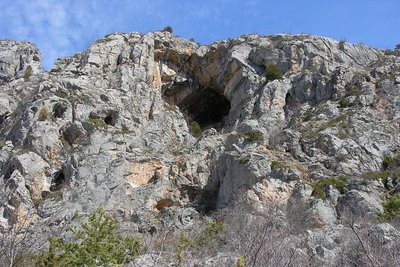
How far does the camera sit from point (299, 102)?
39.8 m

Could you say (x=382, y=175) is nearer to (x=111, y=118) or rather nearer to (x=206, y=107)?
(x=111, y=118)

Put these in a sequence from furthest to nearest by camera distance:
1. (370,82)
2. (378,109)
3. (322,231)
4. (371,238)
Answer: (370,82) → (378,109) → (322,231) → (371,238)

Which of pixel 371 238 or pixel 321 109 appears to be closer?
pixel 371 238

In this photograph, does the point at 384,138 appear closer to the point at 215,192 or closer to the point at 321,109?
the point at 321,109

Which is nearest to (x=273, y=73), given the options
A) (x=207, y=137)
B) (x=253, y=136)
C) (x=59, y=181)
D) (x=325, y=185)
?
(x=207, y=137)

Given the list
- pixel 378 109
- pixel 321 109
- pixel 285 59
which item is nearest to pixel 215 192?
pixel 321 109

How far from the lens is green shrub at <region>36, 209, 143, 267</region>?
Result: 46.4ft

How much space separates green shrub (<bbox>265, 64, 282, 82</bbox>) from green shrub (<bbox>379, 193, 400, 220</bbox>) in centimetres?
1746

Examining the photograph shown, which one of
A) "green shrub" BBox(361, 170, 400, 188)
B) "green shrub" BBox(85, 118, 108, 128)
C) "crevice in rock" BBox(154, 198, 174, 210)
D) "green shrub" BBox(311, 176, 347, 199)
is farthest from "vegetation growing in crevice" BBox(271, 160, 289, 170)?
"green shrub" BBox(85, 118, 108, 128)

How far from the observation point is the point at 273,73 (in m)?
42.3

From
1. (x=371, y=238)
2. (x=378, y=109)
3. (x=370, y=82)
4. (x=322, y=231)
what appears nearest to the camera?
(x=371, y=238)

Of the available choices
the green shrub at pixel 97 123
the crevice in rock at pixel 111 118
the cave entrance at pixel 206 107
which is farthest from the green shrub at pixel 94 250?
the cave entrance at pixel 206 107

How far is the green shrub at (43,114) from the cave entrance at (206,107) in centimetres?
1476

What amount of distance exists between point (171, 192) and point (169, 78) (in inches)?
682
